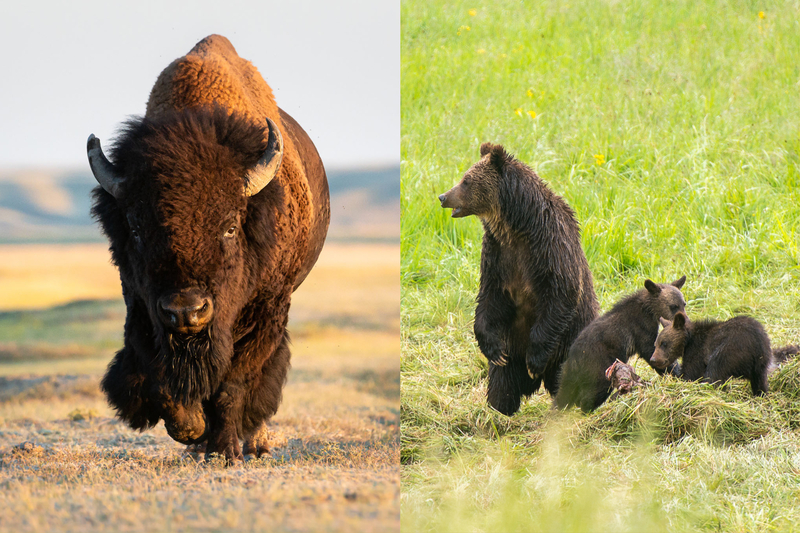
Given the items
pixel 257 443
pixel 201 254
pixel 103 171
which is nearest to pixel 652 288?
pixel 257 443

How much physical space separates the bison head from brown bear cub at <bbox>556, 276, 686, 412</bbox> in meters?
2.17

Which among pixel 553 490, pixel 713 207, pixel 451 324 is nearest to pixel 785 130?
pixel 713 207

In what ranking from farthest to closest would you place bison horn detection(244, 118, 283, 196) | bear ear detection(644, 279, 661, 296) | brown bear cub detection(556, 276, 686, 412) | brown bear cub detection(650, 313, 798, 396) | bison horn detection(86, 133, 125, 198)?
bear ear detection(644, 279, 661, 296) → brown bear cub detection(556, 276, 686, 412) → brown bear cub detection(650, 313, 798, 396) → bison horn detection(244, 118, 283, 196) → bison horn detection(86, 133, 125, 198)

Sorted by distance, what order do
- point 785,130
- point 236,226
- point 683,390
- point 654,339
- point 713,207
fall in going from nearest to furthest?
point 236,226 → point 683,390 → point 654,339 → point 713,207 → point 785,130

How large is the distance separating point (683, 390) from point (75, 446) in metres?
4.34

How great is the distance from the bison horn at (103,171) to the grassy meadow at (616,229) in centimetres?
241

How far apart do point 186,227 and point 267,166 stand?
0.77 m

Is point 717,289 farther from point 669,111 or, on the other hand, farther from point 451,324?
point 669,111

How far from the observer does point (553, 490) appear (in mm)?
4391

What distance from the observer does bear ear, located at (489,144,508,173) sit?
5879mm

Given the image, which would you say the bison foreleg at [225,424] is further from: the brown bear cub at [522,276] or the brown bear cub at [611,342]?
the brown bear cub at [611,342]

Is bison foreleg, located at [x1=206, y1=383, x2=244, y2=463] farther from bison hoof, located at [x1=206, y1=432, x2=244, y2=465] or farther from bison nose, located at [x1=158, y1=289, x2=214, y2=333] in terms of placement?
bison nose, located at [x1=158, y1=289, x2=214, y2=333]

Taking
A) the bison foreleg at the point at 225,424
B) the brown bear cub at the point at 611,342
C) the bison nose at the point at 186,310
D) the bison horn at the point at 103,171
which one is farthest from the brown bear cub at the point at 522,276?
the bison horn at the point at 103,171

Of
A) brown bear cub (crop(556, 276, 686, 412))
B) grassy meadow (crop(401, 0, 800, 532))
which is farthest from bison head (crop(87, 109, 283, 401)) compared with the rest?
brown bear cub (crop(556, 276, 686, 412))
